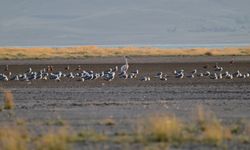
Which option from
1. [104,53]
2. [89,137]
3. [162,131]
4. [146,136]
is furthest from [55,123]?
[104,53]

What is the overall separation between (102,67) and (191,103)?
64.5 feet

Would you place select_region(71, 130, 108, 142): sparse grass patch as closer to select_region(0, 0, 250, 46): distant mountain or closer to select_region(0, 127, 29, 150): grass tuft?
select_region(0, 127, 29, 150): grass tuft

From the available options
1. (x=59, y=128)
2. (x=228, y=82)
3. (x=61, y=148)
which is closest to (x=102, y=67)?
(x=228, y=82)

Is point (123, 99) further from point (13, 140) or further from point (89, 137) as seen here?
point (13, 140)

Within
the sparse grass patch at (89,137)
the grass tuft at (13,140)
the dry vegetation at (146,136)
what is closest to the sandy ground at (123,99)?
the sparse grass patch at (89,137)

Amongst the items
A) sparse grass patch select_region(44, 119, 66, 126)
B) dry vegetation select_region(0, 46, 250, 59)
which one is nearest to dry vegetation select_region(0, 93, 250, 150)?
sparse grass patch select_region(44, 119, 66, 126)

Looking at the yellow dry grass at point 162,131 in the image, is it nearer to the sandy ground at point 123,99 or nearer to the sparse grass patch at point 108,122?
the sandy ground at point 123,99

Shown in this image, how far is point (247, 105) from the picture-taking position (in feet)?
73.5

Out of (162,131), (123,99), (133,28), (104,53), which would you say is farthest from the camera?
(133,28)

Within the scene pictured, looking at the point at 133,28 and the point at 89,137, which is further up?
the point at 133,28

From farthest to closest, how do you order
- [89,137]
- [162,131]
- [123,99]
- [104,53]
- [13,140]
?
[104,53], [123,99], [89,137], [162,131], [13,140]

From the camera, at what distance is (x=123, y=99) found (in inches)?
983

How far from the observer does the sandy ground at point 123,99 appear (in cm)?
1938

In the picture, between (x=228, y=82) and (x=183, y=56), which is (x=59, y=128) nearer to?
(x=228, y=82)
